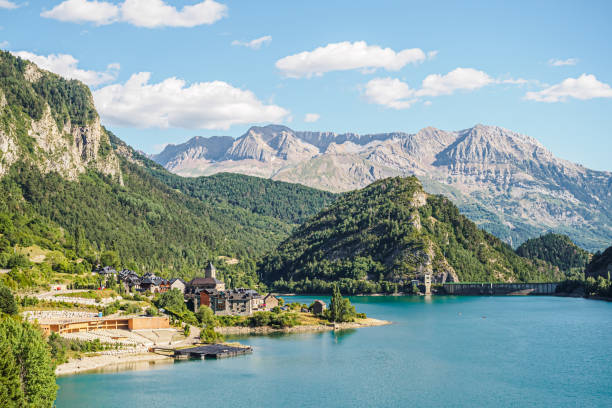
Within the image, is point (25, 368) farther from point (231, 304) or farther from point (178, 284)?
point (178, 284)

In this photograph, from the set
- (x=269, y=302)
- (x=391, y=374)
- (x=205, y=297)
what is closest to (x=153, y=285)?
(x=205, y=297)

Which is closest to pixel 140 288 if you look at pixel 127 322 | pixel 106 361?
pixel 127 322

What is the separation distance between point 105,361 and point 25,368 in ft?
99.3

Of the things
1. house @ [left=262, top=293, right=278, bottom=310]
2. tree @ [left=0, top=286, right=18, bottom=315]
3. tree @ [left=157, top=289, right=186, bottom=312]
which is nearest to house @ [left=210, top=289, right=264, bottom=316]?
tree @ [left=157, top=289, right=186, bottom=312]

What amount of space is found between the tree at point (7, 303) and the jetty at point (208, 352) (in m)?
22.7

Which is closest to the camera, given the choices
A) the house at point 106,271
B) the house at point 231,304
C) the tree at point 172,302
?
the tree at point 172,302

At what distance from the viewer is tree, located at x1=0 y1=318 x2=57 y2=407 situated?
55.9 meters

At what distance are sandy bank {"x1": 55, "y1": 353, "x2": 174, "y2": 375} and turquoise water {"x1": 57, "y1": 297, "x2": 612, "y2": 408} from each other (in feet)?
11.7

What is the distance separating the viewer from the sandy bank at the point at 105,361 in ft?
275

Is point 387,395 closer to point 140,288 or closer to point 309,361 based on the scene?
point 309,361

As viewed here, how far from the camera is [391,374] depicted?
86.7 metres

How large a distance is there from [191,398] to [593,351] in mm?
63219

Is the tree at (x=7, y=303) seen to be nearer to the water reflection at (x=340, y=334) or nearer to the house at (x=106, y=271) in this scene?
the water reflection at (x=340, y=334)

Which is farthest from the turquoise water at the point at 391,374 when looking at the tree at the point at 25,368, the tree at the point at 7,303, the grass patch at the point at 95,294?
the grass patch at the point at 95,294
